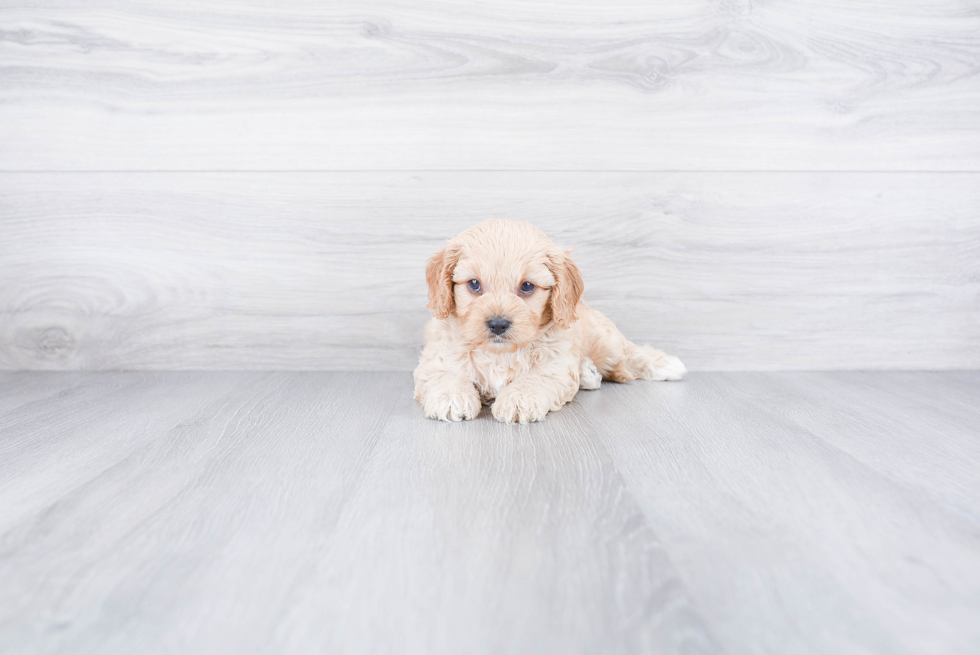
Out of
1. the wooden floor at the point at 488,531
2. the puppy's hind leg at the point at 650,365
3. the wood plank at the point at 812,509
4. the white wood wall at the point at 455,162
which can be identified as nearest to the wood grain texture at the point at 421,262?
the white wood wall at the point at 455,162

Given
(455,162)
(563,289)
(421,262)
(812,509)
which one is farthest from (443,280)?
(812,509)

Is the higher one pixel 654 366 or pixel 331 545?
pixel 331 545

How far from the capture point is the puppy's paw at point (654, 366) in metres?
1.96

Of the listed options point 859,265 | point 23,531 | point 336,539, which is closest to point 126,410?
point 23,531

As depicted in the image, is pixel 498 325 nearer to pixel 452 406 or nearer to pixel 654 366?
pixel 452 406

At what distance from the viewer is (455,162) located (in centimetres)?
203

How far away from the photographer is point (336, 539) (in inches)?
34.5

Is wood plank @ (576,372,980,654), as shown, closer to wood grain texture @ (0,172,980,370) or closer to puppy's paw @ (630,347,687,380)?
puppy's paw @ (630,347,687,380)

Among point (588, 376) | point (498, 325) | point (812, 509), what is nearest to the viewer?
point (812, 509)

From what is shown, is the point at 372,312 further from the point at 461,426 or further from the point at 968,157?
the point at 968,157

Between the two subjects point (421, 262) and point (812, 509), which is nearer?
point (812, 509)

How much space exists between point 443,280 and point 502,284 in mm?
158

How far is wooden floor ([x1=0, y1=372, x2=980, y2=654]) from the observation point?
674 millimetres

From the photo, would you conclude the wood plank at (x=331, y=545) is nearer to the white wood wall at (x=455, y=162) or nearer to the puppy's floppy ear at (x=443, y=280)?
the puppy's floppy ear at (x=443, y=280)
